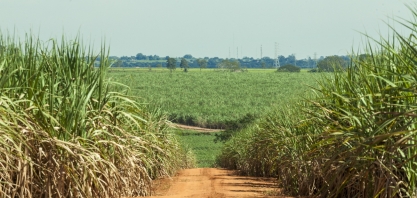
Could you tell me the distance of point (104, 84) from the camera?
33.2 ft

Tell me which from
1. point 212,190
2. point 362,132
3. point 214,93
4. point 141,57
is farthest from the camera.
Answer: point 141,57

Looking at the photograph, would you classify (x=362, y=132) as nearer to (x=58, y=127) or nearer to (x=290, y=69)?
(x=58, y=127)

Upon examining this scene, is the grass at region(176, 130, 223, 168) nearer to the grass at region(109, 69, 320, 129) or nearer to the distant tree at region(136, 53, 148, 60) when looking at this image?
the grass at region(109, 69, 320, 129)

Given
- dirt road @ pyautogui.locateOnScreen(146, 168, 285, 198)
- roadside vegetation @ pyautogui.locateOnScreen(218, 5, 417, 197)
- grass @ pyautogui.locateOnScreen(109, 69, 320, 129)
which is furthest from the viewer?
grass @ pyautogui.locateOnScreen(109, 69, 320, 129)

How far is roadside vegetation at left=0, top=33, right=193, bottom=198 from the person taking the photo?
7754 millimetres

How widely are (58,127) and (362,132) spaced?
11.5ft

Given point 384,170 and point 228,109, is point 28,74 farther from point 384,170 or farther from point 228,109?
point 228,109

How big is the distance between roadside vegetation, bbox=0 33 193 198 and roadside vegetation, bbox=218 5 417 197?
2.60m

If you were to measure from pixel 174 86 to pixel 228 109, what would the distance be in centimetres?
2092

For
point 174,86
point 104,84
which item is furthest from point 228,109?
point 104,84

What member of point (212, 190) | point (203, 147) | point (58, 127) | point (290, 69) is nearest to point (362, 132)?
point (58, 127)

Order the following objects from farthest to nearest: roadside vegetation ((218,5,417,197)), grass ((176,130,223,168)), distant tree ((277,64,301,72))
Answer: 1. distant tree ((277,64,301,72))
2. grass ((176,130,223,168))
3. roadside vegetation ((218,5,417,197))

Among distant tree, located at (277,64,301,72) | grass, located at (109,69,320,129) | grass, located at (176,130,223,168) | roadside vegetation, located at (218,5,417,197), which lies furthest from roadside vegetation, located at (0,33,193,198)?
distant tree, located at (277,64,301,72)

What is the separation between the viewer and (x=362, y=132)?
310 inches
